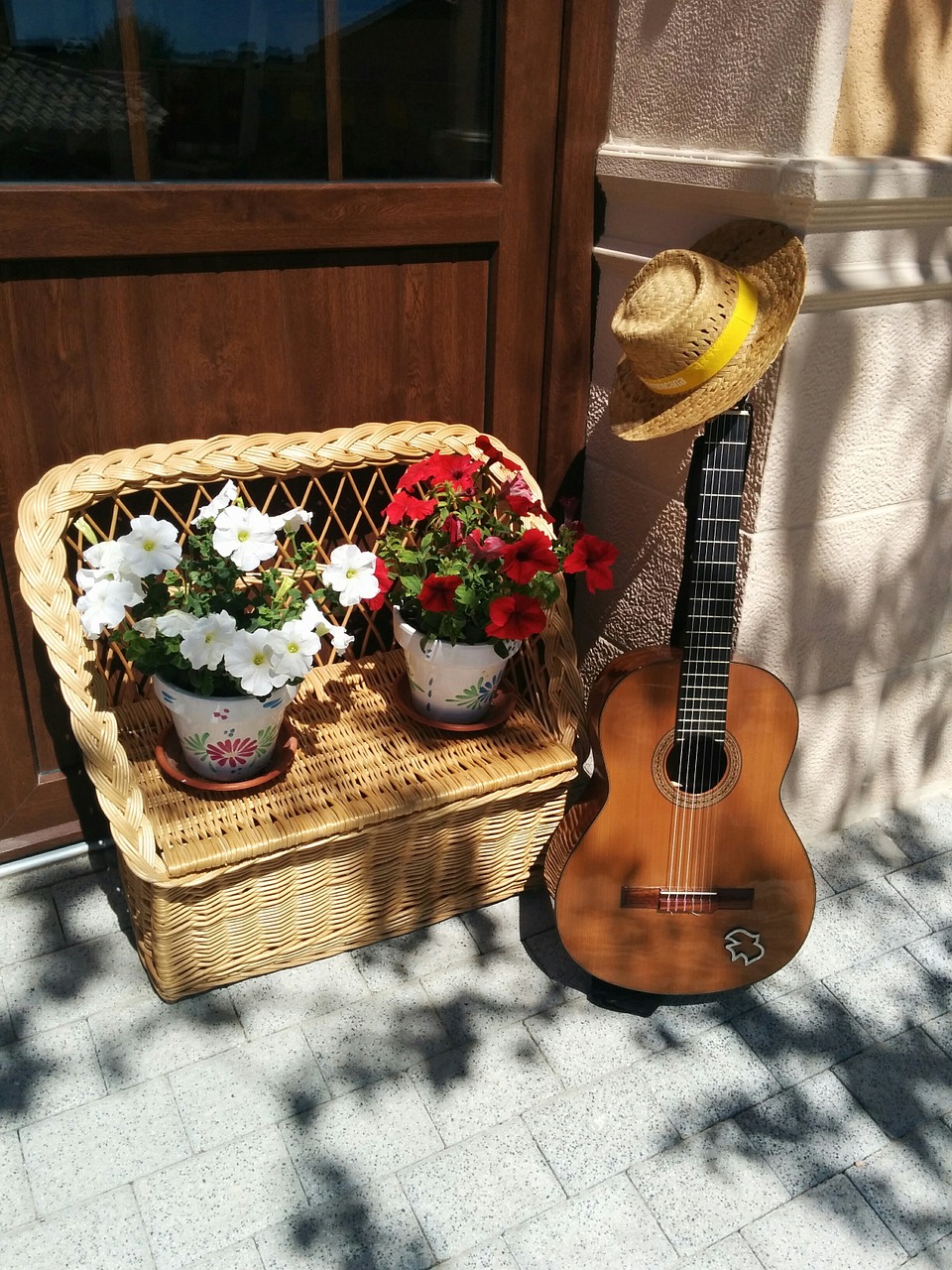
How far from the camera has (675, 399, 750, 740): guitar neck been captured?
2.18 meters

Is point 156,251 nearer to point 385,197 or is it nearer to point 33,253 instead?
point 33,253

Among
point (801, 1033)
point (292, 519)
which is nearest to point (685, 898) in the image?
point (801, 1033)

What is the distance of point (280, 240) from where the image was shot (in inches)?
91.5

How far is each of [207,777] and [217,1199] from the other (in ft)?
2.69

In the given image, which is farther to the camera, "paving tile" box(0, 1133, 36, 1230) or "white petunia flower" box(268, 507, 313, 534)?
"white petunia flower" box(268, 507, 313, 534)

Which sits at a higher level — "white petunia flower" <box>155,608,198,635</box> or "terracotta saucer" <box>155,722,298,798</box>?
"white petunia flower" <box>155,608,198,635</box>

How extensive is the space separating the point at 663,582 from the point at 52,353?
1518 mm

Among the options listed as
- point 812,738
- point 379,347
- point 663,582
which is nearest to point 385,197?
point 379,347

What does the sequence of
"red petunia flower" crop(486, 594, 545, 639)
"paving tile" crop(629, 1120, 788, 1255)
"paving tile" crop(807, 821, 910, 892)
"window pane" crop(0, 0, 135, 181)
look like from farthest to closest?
"paving tile" crop(807, 821, 910, 892) → "red petunia flower" crop(486, 594, 545, 639) → "window pane" crop(0, 0, 135, 181) → "paving tile" crop(629, 1120, 788, 1255)

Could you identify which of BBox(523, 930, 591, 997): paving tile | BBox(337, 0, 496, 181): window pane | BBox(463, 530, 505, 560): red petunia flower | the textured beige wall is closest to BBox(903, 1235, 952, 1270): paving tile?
BBox(523, 930, 591, 997): paving tile

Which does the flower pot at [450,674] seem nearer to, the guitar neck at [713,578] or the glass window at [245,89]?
the guitar neck at [713,578]

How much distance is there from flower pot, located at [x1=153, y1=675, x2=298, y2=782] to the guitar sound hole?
0.85m

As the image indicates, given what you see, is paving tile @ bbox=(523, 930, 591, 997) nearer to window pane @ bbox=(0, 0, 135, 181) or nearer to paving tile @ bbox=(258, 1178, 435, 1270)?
paving tile @ bbox=(258, 1178, 435, 1270)

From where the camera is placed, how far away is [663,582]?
2.66 meters
